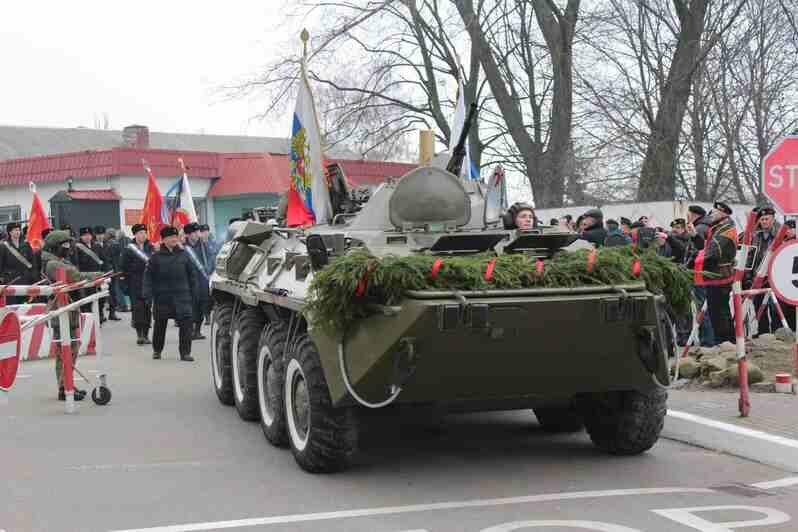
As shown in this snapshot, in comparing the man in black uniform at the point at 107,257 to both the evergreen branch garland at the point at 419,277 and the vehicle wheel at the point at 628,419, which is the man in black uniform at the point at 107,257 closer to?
the vehicle wheel at the point at 628,419

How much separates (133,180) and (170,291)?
61.0 feet

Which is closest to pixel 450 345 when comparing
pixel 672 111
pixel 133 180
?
pixel 672 111

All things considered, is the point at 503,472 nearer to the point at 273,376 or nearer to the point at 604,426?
the point at 604,426

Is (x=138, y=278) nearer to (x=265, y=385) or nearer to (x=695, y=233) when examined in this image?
(x=695, y=233)

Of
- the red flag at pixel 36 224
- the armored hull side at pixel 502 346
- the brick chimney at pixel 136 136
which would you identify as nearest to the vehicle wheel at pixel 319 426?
the armored hull side at pixel 502 346

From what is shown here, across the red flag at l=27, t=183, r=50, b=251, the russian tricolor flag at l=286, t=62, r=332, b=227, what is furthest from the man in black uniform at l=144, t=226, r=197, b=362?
the red flag at l=27, t=183, r=50, b=251

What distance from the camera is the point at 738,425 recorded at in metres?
9.09

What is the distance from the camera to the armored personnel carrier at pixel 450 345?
22.8 ft

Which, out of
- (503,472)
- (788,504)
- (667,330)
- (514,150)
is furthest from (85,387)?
(514,150)

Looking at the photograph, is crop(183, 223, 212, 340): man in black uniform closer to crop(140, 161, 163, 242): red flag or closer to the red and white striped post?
crop(140, 161, 163, 242): red flag

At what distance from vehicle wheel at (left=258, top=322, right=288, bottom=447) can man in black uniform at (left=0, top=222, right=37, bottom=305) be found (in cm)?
1166

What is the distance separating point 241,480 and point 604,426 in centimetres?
272

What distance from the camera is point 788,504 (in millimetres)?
6793

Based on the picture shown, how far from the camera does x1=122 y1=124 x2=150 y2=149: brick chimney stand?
41.3 metres
